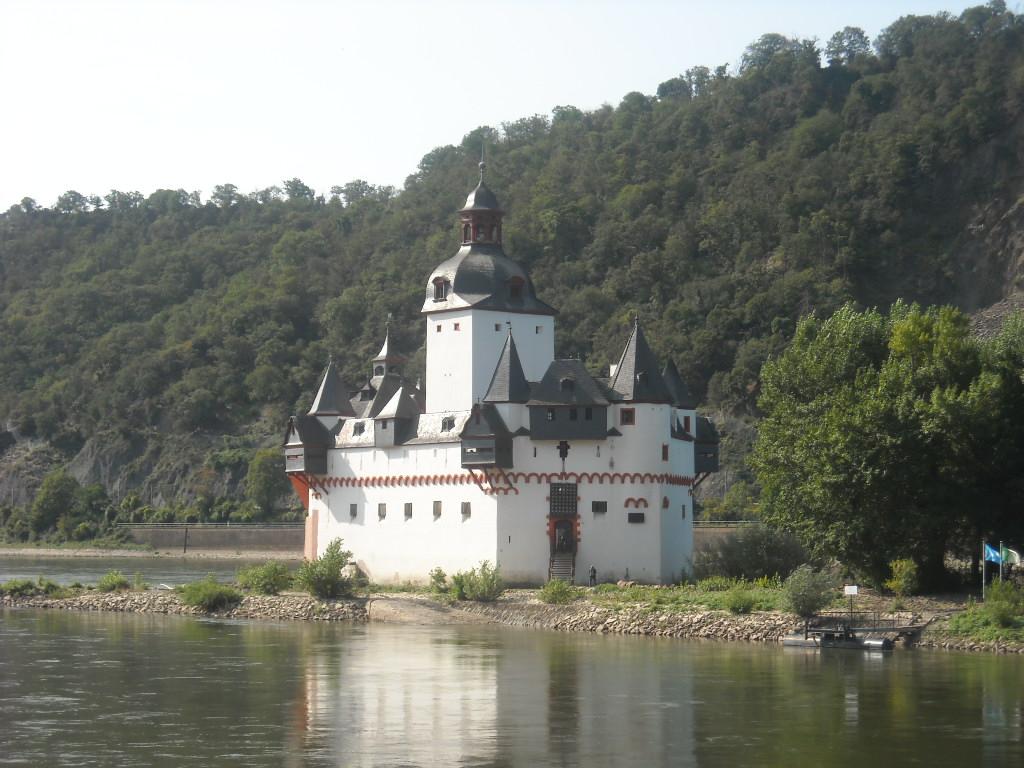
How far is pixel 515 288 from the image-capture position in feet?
245

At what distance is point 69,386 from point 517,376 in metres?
108

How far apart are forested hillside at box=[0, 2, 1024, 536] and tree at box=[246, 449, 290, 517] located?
602 cm

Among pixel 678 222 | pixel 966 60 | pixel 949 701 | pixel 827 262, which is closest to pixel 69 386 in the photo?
pixel 678 222

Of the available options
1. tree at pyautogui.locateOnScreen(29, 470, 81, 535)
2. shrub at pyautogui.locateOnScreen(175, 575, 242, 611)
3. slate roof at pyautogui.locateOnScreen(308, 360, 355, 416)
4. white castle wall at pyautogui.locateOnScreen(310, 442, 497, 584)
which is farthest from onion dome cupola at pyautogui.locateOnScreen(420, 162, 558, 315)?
tree at pyautogui.locateOnScreen(29, 470, 81, 535)

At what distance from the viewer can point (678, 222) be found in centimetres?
16112

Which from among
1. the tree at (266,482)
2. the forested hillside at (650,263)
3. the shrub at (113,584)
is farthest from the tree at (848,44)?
the shrub at (113,584)

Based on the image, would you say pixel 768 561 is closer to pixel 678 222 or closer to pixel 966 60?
pixel 678 222

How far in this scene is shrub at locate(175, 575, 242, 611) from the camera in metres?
67.4

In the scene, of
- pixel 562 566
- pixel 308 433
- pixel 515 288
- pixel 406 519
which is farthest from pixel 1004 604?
pixel 308 433

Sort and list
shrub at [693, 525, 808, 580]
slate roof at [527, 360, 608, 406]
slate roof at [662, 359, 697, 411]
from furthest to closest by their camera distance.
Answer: slate roof at [662, 359, 697, 411]
slate roof at [527, 360, 608, 406]
shrub at [693, 525, 808, 580]

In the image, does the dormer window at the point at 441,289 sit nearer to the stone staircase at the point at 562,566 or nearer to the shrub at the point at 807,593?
the stone staircase at the point at 562,566

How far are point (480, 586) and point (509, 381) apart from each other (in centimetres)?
932

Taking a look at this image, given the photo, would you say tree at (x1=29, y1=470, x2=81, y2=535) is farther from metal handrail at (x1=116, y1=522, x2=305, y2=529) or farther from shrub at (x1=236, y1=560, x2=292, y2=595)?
shrub at (x1=236, y1=560, x2=292, y2=595)

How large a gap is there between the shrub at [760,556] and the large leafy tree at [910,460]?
6097 millimetres
